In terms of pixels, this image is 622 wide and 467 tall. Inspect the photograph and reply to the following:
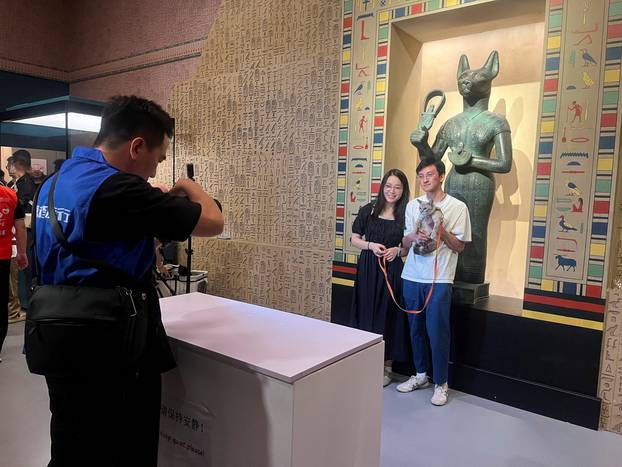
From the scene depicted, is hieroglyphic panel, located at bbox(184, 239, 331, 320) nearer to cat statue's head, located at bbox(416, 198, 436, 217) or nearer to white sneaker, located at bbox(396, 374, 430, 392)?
white sneaker, located at bbox(396, 374, 430, 392)

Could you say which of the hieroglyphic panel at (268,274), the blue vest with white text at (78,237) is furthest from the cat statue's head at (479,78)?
the blue vest with white text at (78,237)

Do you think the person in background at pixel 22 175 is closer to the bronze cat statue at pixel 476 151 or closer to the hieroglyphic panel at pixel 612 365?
the bronze cat statue at pixel 476 151

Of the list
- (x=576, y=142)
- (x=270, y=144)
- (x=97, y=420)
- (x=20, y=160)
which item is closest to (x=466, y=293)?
(x=576, y=142)

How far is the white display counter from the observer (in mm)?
1256

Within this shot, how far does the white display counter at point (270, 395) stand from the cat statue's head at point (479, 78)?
2.24 metres

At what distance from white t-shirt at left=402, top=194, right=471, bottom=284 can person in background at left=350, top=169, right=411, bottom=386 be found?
14 cm

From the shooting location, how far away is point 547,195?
2.79 meters

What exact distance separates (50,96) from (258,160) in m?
4.38

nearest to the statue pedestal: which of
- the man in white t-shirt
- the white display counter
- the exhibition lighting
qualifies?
the man in white t-shirt

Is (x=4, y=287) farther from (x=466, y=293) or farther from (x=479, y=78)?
(x=479, y=78)

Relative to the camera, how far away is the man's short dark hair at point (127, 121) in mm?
1294

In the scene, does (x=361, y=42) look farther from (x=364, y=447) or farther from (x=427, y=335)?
(x=364, y=447)

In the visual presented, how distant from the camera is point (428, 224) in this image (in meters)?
2.85

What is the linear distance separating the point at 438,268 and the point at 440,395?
31.1 inches
